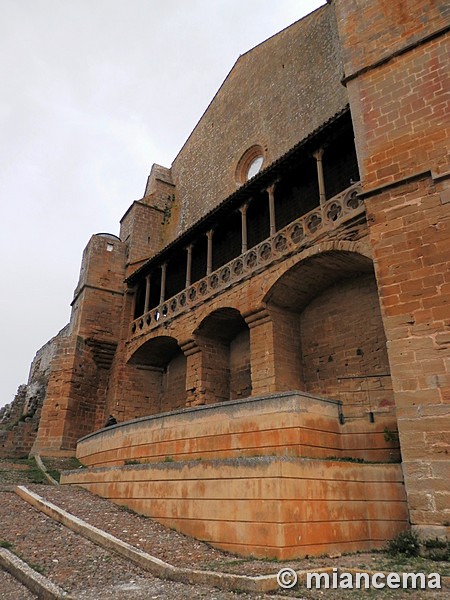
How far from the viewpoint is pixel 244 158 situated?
60.4 feet

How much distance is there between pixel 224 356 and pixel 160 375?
4.52 m

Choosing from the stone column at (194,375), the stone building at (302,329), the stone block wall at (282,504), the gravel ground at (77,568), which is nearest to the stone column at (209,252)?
the stone building at (302,329)

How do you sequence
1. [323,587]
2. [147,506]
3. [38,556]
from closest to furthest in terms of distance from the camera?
[323,587]
[38,556]
[147,506]

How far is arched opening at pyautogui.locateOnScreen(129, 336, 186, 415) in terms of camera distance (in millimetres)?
16297

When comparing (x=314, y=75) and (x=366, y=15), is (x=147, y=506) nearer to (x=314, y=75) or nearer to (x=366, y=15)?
(x=366, y=15)

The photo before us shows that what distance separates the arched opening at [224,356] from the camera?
13.2 meters

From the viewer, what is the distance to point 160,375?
57.8 feet

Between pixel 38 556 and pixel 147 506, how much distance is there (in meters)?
2.25

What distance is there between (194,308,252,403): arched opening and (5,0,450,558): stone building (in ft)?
0.18

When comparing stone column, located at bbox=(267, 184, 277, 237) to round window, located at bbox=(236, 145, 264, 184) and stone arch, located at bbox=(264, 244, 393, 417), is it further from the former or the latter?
round window, located at bbox=(236, 145, 264, 184)

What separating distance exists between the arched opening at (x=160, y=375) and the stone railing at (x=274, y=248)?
1.33 m

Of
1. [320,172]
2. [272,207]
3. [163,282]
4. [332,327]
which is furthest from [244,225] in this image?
[163,282]

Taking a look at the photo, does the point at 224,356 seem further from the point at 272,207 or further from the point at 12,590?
the point at 12,590

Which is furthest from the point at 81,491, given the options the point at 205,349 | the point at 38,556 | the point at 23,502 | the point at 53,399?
the point at 53,399
